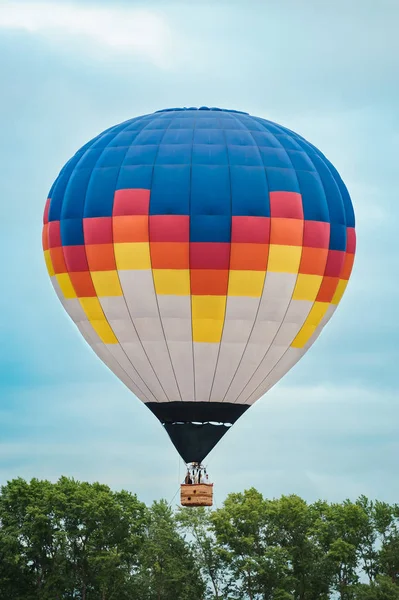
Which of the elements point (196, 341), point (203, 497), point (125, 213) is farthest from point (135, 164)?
point (203, 497)

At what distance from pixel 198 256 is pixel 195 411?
13.3ft

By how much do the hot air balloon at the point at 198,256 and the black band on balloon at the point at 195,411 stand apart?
25 mm

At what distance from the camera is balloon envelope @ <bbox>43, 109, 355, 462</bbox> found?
141 feet

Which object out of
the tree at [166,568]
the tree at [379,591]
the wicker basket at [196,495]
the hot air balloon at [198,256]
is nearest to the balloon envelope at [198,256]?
the hot air balloon at [198,256]

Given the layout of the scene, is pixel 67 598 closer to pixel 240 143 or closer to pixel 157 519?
pixel 157 519

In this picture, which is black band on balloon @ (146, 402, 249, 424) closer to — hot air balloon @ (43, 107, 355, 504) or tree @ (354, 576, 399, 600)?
hot air balloon @ (43, 107, 355, 504)

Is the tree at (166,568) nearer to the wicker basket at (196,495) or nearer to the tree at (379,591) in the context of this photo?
the tree at (379,591)

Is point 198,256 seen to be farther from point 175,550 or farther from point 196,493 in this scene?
point 175,550

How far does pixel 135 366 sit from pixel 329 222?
6.19 m

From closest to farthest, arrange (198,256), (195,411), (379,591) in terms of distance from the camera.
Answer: (198,256) < (195,411) < (379,591)

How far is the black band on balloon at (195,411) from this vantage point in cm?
4397

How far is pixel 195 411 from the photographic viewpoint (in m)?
44.0

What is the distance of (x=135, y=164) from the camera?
43469 millimetres

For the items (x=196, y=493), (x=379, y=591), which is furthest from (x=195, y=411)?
(x=379, y=591)
